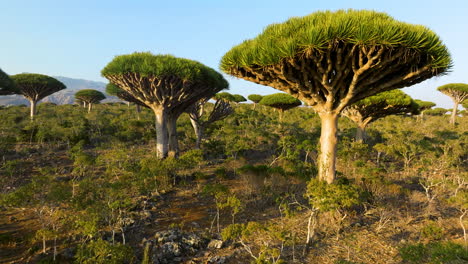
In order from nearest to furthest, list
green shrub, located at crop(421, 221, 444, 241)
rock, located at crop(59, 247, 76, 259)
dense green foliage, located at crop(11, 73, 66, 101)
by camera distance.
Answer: rock, located at crop(59, 247, 76, 259) → green shrub, located at crop(421, 221, 444, 241) → dense green foliage, located at crop(11, 73, 66, 101)

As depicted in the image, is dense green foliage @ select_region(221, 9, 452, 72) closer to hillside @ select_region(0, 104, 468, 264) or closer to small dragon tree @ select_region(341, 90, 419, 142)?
hillside @ select_region(0, 104, 468, 264)

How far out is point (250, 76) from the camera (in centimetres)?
777

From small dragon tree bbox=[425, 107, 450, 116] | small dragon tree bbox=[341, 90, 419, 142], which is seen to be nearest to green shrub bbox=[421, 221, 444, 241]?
small dragon tree bbox=[341, 90, 419, 142]

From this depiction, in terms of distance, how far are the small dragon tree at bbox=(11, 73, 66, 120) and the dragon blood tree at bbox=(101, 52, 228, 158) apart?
2169 cm

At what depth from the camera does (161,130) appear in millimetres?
12117

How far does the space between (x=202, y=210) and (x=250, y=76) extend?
514cm

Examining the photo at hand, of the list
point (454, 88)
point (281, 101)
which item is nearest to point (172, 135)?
point (281, 101)

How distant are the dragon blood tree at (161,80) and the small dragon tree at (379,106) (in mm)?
9514

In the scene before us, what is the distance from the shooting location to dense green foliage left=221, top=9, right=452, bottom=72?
4.86 meters

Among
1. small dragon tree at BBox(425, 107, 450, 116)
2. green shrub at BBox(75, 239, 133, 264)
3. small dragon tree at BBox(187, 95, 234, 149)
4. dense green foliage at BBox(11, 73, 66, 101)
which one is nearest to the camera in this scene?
green shrub at BBox(75, 239, 133, 264)

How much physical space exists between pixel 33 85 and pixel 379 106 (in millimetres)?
34792

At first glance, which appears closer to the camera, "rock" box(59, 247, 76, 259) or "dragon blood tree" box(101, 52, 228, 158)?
"rock" box(59, 247, 76, 259)

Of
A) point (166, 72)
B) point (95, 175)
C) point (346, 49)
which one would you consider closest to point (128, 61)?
point (166, 72)

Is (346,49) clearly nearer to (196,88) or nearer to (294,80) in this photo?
(294,80)
